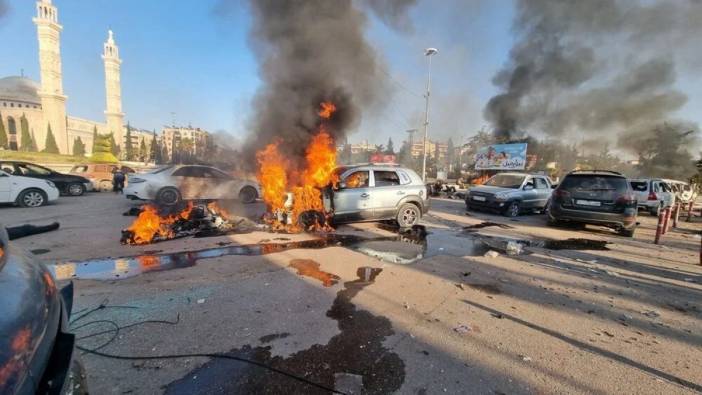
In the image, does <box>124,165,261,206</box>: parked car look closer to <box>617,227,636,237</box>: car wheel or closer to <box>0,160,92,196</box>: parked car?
<box>0,160,92,196</box>: parked car

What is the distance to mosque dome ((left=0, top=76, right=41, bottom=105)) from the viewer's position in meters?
64.7

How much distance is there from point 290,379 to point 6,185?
12596 mm

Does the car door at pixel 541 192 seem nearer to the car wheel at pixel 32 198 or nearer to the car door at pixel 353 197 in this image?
the car door at pixel 353 197

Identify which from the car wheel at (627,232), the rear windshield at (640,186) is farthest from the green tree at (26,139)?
the rear windshield at (640,186)

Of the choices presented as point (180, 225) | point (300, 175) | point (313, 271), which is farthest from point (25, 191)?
point (313, 271)

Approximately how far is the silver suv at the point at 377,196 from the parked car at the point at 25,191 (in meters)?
9.86

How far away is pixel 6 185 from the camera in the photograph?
973 cm

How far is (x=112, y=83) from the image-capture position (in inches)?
2384

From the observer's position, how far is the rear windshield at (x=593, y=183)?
818 cm

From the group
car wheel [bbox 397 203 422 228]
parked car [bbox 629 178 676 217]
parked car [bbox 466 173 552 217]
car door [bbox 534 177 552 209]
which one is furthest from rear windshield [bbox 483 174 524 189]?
parked car [bbox 629 178 676 217]

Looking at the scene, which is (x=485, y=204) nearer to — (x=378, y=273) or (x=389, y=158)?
(x=378, y=273)

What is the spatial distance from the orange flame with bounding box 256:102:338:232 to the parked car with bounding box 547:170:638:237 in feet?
21.1

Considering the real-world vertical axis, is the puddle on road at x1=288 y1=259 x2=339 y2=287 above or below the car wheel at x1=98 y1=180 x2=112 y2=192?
below

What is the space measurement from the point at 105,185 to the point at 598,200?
21067 millimetres
